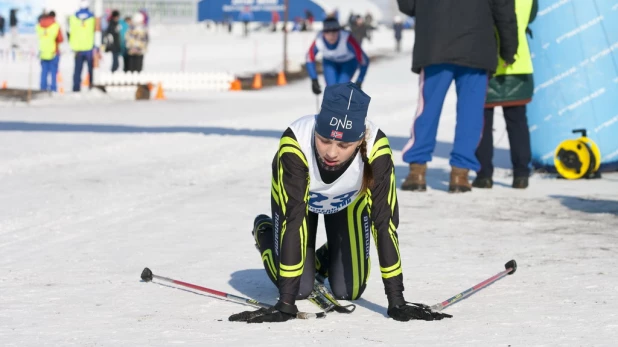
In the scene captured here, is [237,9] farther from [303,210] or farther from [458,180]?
[303,210]

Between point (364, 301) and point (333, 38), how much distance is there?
10.6 metres

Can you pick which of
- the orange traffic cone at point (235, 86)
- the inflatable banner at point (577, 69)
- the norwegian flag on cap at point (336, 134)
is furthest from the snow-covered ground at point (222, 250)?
the orange traffic cone at point (235, 86)

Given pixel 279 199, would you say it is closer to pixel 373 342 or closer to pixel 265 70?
pixel 373 342

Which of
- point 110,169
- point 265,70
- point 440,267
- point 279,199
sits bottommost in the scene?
point 265,70

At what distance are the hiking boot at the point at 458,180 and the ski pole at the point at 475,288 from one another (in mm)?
3541

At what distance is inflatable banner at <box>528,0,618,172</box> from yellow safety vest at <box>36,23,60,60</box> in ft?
45.9

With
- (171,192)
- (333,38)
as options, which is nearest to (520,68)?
(171,192)

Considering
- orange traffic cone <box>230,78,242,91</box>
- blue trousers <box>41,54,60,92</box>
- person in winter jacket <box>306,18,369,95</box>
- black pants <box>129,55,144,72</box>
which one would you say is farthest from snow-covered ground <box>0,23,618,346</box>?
orange traffic cone <box>230,78,242,91</box>

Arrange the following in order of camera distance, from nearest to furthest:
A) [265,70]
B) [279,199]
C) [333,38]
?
[279,199], [333,38], [265,70]

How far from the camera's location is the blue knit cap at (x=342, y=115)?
467 cm

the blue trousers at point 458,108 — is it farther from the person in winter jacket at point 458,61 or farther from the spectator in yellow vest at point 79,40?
the spectator in yellow vest at point 79,40

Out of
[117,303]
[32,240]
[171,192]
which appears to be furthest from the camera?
[171,192]

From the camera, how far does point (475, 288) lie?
5527 millimetres

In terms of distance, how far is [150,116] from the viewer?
1805cm
